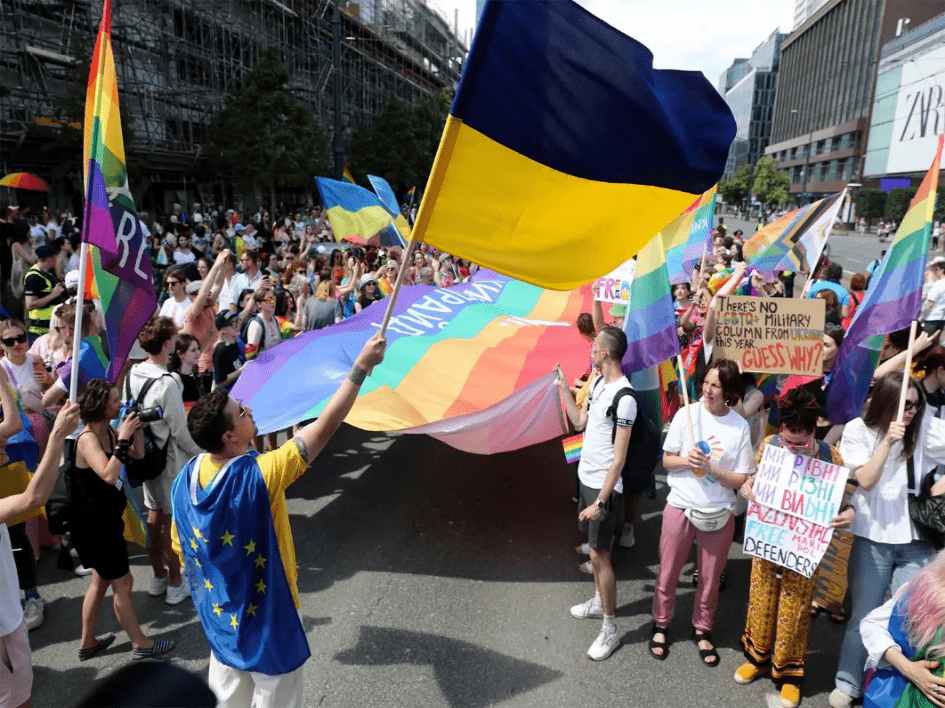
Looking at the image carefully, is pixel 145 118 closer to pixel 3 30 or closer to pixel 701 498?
pixel 3 30

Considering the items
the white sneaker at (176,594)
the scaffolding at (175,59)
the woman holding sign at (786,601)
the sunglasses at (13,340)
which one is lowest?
the white sneaker at (176,594)

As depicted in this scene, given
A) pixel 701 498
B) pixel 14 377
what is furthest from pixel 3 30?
pixel 701 498

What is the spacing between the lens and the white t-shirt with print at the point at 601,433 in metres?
3.72

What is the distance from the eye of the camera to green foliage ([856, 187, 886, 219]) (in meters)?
51.5

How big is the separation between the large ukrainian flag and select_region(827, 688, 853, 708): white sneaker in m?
2.54

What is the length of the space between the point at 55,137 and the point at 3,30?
3.33 metres

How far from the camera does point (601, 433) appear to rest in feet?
12.4

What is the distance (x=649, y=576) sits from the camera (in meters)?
4.63

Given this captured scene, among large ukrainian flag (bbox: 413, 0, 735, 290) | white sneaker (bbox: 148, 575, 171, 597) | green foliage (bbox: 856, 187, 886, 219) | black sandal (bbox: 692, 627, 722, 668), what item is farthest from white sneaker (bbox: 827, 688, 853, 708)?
green foliage (bbox: 856, 187, 886, 219)

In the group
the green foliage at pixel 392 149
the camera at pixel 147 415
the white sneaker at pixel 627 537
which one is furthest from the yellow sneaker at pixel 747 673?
the green foliage at pixel 392 149

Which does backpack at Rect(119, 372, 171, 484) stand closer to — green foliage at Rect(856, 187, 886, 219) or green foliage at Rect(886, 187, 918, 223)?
green foliage at Rect(886, 187, 918, 223)

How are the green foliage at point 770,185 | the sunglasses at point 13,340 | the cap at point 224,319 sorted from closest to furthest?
1. the sunglasses at point 13,340
2. the cap at point 224,319
3. the green foliage at point 770,185

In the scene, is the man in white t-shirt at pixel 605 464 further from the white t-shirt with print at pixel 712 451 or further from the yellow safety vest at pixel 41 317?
the yellow safety vest at pixel 41 317

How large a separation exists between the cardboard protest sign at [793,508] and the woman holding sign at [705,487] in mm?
174
